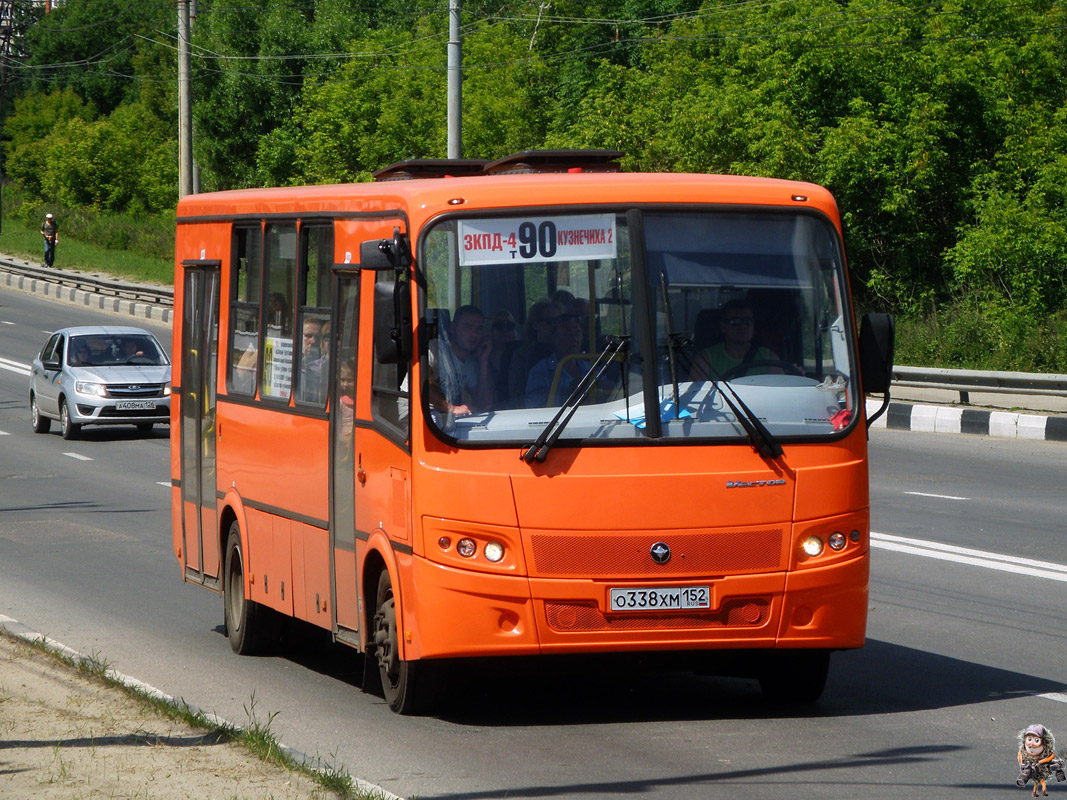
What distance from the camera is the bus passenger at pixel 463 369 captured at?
704 centimetres

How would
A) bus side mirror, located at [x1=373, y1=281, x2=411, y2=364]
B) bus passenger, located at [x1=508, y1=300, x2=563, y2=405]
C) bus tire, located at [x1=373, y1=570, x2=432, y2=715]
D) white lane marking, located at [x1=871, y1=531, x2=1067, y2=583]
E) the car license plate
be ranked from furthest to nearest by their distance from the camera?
the car license plate, white lane marking, located at [x1=871, y1=531, x2=1067, y2=583], bus tire, located at [x1=373, y1=570, x2=432, y2=715], bus passenger, located at [x1=508, y1=300, x2=563, y2=405], bus side mirror, located at [x1=373, y1=281, x2=411, y2=364]

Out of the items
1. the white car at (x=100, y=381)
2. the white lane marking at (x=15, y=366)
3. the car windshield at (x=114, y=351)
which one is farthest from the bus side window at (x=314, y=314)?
the white lane marking at (x=15, y=366)

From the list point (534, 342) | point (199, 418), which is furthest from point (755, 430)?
point (199, 418)

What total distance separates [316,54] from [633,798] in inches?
2362

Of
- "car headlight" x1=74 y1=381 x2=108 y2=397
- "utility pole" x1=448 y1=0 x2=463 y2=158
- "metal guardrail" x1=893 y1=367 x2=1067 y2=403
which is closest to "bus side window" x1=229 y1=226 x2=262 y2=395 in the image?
"metal guardrail" x1=893 y1=367 x2=1067 y2=403

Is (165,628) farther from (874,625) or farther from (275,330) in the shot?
(874,625)

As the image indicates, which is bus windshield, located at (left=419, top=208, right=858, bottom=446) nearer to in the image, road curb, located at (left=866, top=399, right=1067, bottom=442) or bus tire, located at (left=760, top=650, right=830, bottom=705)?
bus tire, located at (left=760, top=650, right=830, bottom=705)

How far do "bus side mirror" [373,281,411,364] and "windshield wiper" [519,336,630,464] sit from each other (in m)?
0.69

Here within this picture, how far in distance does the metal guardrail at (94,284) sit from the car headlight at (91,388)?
17.7 metres

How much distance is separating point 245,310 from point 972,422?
15107 millimetres

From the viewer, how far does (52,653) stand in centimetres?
866

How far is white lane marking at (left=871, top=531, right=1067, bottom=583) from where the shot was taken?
37.3 ft

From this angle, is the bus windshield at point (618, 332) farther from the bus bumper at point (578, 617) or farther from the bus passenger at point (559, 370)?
the bus bumper at point (578, 617)

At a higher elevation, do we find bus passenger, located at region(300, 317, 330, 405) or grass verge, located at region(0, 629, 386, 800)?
bus passenger, located at region(300, 317, 330, 405)
